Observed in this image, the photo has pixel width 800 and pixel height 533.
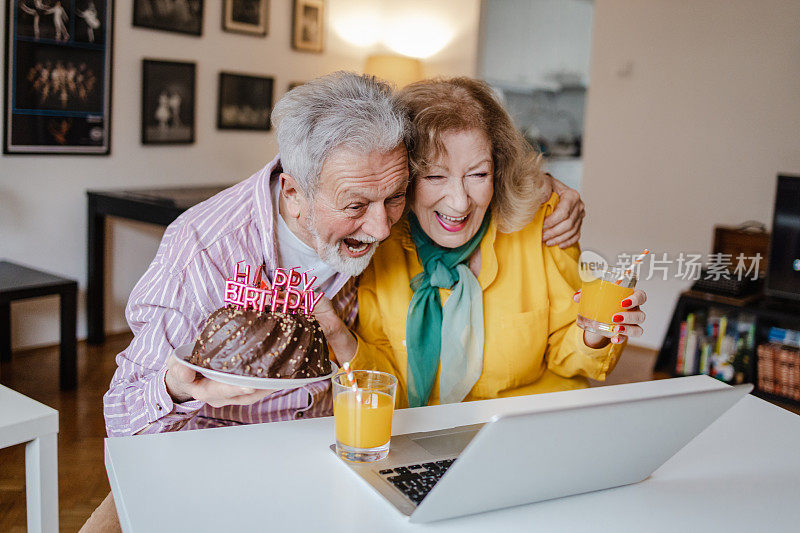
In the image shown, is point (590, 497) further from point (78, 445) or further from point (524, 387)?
point (78, 445)

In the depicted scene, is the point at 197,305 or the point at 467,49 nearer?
the point at 197,305

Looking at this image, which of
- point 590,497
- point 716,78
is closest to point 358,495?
point 590,497

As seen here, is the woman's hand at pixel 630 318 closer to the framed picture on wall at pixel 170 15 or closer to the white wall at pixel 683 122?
the white wall at pixel 683 122

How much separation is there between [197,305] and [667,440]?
35.9 inches

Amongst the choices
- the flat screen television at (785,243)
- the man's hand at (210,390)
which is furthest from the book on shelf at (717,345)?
the man's hand at (210,390)

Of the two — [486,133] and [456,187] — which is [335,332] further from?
[486,133]

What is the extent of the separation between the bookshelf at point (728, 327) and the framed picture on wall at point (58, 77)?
327 cm

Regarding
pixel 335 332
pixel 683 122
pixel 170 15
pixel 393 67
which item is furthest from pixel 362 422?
pixel 393 67

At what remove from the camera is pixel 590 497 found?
3.45ft

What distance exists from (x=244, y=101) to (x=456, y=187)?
11.1ft

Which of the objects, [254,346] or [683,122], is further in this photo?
[683,122]

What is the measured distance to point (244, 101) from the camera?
4.67m

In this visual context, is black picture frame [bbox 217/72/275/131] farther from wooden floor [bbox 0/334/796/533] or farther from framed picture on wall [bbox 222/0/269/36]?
wooden floor [bbox 0/334/796/533]

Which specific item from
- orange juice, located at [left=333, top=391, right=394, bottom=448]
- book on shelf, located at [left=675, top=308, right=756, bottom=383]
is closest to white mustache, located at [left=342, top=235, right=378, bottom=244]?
orange juice, located at [left=333, top=391, right=394, bottom=448]
